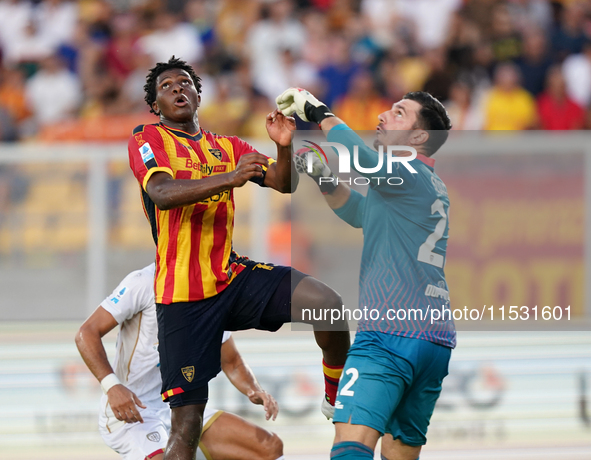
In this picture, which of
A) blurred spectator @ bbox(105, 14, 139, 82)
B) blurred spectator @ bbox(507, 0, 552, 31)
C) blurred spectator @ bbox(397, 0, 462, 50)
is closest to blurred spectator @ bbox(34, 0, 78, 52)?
blurred spectator @ bbox(105, 14, 139, 82)

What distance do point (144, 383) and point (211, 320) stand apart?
40.1 inches

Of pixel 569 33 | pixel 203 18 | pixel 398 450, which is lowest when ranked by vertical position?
pixel 398 450

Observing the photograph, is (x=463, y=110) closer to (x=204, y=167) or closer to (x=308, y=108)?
(x=308, y=108)

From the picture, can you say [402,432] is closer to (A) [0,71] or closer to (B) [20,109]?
(B) [20,109]

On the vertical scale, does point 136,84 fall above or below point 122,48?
below

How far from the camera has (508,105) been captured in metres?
9.79

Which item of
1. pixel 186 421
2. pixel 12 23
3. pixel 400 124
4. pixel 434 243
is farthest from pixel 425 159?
pixel 12 23

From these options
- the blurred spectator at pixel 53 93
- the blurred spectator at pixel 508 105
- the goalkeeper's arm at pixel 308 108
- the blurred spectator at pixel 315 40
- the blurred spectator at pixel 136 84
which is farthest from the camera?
the blurred spectator at pixel 53 93

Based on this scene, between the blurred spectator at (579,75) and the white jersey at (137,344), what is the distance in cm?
695

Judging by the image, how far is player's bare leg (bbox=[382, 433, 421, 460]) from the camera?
4320mm

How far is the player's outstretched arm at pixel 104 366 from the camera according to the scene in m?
4.51

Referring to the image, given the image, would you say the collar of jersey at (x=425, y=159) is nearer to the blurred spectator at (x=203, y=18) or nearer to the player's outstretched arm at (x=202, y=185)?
the player's outstretched arm at (x=202, y=185)

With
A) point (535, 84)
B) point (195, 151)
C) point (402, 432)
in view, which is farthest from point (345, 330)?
point (535, 84)

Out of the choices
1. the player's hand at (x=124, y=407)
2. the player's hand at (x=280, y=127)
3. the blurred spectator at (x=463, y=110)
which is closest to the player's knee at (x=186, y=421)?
the player's hand at (x=124, y=407)
